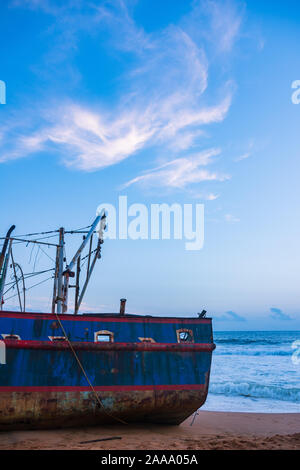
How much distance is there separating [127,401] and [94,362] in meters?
1.46

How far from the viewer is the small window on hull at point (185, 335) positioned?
35.8 feet

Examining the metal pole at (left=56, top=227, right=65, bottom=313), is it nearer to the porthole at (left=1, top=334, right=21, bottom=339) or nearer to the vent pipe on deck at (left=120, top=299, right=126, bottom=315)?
the vent pipe on deck at (left=120, top=299, right=126, bottom=315)

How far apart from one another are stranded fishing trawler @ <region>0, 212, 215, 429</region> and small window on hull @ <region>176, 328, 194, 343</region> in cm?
3

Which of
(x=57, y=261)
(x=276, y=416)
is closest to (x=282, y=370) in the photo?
(x=276, y=416)

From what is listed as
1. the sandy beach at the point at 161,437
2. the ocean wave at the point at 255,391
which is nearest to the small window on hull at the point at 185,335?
the sandy beach at the point at 161,437

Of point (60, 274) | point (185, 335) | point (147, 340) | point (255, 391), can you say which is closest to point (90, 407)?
point (147, 340)

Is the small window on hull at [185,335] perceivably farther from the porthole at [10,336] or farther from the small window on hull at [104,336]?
the porthole at [10,336]

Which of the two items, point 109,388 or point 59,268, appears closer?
point 109,388

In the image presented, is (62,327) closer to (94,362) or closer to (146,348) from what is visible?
(94,362)

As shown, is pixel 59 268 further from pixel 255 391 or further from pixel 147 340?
pixel 255 391

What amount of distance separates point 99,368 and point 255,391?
532 inches

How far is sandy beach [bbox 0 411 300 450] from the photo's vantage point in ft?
26.6

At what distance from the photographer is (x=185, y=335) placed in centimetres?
1110

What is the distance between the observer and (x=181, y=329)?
10945 mm
